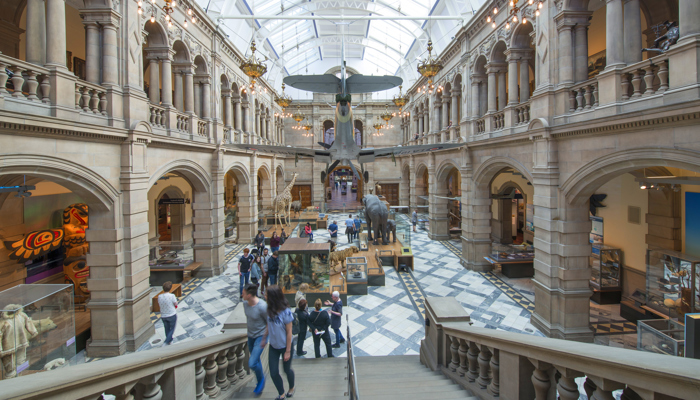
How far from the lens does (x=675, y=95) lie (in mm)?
4965

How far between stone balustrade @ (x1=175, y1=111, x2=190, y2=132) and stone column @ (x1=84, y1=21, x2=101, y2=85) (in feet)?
9.51

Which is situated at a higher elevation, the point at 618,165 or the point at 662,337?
the point at 618,165

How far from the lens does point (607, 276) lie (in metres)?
9.43

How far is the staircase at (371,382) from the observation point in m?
3.59

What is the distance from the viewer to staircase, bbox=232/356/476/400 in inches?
141

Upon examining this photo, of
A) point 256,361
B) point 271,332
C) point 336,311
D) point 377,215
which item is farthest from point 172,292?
point 377,215

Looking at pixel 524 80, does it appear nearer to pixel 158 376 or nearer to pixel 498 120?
pixel 498 120

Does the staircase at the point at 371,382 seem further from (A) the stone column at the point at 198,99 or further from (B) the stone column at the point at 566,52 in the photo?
(A) the stone column at the point at 198,99

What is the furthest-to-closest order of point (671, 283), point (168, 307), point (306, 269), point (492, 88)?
point (492, 88) → point (306, 269) → point (671, 283) → point (168, 307)

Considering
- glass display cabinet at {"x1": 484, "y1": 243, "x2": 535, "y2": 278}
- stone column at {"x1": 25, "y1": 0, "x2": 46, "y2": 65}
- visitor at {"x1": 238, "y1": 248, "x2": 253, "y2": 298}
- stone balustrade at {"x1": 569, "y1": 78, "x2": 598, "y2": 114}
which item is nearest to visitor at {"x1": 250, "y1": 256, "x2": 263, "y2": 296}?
visitor at {"x1": 238, "y1": 248, "x2": 253, "y2": 298}

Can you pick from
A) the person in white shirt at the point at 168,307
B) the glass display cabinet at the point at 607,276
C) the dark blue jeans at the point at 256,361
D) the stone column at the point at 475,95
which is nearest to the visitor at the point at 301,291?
the dark blue jeans at the point at 256,361

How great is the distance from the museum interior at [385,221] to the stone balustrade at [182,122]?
0.40 feet

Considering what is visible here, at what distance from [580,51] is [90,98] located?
456 inches

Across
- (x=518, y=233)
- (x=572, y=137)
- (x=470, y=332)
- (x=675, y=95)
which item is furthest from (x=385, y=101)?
(x=470, y=332)
